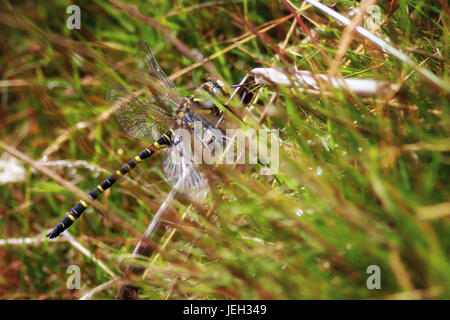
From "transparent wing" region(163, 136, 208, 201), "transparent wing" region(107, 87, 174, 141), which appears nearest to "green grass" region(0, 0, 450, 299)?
"transparent wing" region(163, 136, 208, 201)

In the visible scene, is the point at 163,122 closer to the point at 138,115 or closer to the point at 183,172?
the point at 138,115

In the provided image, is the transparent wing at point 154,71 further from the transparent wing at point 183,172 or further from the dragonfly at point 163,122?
the transparent wing at point 183,172

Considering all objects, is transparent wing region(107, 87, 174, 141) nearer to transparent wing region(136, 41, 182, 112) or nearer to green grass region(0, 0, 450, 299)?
transparent wing region(136, 41, 182, 112)

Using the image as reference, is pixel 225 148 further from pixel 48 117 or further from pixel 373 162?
pixel 48 117

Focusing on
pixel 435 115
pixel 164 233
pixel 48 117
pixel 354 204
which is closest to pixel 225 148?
pixel 164 233

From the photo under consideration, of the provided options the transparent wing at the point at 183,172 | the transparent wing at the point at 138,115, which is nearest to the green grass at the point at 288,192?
the transparent wing at the point at 183,172

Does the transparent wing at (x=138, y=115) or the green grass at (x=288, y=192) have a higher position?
the transparent wing at (x=138, y=115)

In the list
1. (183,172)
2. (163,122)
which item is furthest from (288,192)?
(163,122)
